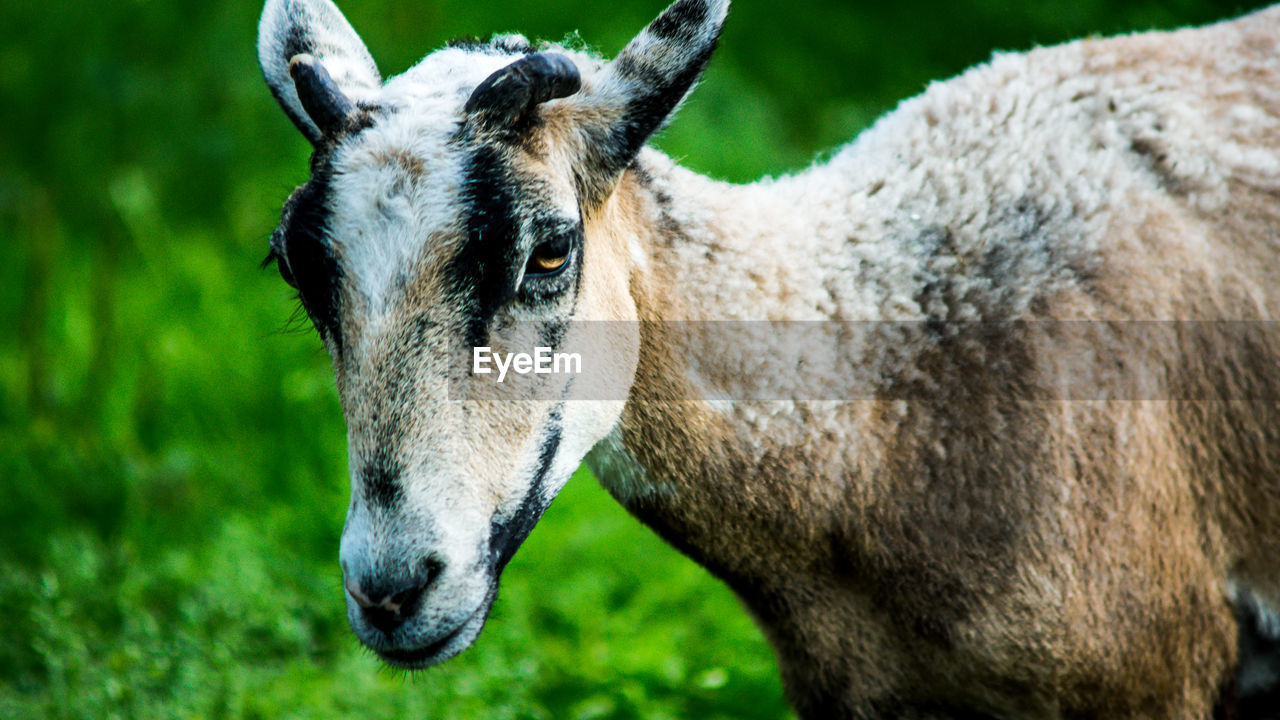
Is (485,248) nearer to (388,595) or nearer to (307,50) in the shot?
(388,595)

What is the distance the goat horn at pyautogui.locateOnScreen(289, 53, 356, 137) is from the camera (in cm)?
287

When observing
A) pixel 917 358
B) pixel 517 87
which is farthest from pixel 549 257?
pixel 917 358

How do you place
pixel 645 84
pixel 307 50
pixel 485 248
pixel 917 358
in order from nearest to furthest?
pixel 485 248
pixel 645 84
pixel 917 358
pixel 307 50

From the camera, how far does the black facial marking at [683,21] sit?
2.94 meters

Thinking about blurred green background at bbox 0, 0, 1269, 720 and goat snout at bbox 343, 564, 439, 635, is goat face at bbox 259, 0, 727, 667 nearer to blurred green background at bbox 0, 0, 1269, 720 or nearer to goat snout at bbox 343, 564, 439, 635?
goat snout at bbox 343, 564, 439, 635

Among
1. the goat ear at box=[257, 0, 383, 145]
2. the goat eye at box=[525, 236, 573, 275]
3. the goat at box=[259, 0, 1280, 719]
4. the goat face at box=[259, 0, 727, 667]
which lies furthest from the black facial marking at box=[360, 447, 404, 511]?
the goat ear at box=[257, 0, 383, 145]

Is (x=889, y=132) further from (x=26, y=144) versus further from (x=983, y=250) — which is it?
(x=26, y=144)

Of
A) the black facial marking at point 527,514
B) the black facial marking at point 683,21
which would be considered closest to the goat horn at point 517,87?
the black facial marking at point 683,21

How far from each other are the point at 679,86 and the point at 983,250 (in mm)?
1064

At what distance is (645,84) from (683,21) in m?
0.19

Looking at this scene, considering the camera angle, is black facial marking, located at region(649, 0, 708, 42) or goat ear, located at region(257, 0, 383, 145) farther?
goat ear, located at region(257, 0, 383, 145)

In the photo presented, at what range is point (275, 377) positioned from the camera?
267 inches

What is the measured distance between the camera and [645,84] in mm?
2953

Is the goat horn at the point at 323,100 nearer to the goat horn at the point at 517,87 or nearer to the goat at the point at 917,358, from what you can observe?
the goat at the point at 917,358
